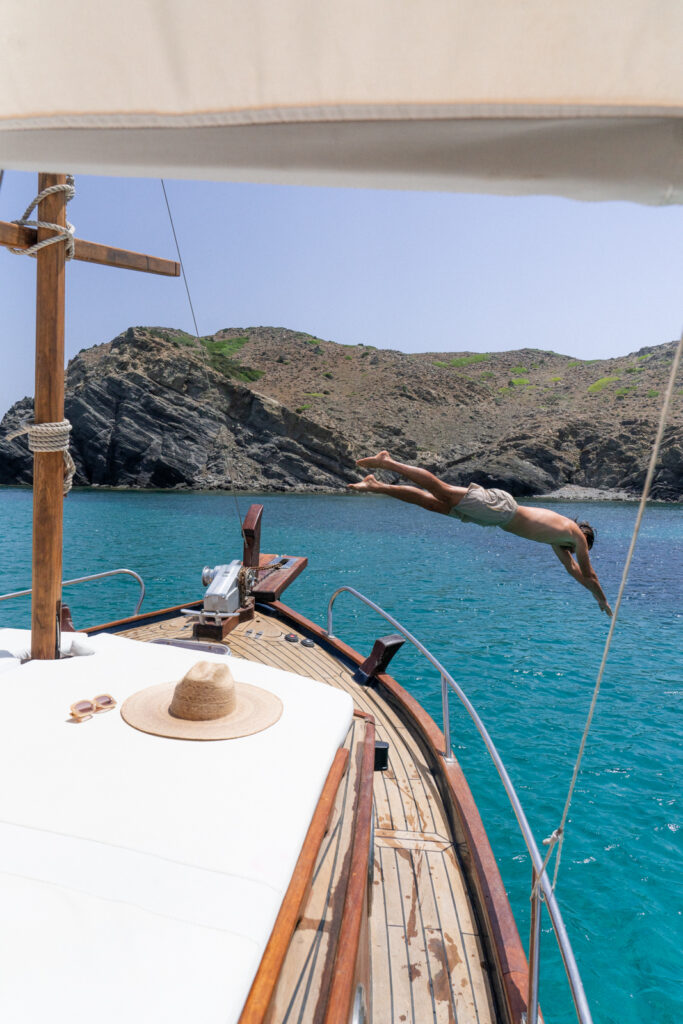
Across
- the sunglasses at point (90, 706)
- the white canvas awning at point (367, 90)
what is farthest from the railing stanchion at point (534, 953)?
the white canvas awning at point (367, 90)

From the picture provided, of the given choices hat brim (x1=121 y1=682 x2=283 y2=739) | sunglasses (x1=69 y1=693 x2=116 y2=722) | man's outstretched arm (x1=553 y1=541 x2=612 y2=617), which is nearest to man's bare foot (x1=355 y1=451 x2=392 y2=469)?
man's outstretched arm (x1=553 y1=541 x2=612 y2=617)

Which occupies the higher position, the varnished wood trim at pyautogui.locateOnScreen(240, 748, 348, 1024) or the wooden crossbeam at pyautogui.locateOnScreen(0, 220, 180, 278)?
the wooden crossbeam at pyautogui.locateOnScreen(0, 220, 180, 278)

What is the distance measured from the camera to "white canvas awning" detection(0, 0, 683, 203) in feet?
2.98

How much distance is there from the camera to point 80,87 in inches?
42.8

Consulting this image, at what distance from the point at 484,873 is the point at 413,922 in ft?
1.50

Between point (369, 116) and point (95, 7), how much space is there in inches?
20.5

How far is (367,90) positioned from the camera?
3.28 feet

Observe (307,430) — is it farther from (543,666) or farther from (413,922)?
(413,922)

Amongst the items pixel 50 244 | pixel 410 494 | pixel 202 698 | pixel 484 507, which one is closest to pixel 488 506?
pixel 484 507

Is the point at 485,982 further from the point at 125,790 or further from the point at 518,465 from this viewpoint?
the point at 518,465

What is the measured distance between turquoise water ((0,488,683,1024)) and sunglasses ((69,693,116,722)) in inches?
147

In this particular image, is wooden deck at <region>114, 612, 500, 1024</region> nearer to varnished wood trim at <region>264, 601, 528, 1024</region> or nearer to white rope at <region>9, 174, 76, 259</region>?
varnished wood trim at <region>264, 601, 528, 1024</region>

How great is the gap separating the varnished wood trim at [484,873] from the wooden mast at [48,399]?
2.70 m

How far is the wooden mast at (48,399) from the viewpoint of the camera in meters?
3.26
